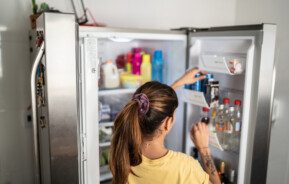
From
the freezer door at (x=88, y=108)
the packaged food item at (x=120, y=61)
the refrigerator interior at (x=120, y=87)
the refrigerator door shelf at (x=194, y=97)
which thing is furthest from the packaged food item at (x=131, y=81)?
the freezer door at (x=88, y=108)

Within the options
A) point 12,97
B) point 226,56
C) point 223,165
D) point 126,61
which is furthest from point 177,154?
point 12,97

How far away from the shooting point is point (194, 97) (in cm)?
158

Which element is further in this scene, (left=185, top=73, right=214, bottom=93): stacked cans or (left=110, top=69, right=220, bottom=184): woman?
(left=185, top=73, right=214, bottom=93): stacked cans

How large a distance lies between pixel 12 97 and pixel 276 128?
175 centimetres

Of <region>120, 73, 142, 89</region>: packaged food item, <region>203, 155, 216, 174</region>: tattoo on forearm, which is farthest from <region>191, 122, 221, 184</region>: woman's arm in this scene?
<region>120, 73, 142, 89</region>: packaged food item

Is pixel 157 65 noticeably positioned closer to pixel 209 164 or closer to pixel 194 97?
pixel 194 97

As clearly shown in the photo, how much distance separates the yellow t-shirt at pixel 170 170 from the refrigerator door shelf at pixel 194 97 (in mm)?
459

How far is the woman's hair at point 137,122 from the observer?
1073 mm

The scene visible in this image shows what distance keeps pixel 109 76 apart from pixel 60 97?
64 centimetres

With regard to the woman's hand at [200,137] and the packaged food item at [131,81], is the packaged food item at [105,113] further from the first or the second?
the woman's hand at [200,137]

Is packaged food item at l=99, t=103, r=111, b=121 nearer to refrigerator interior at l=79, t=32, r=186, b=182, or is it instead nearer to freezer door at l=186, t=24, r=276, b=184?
refrigerator interior at l=79, t=32, r=186, b=182

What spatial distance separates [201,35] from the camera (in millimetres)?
1523

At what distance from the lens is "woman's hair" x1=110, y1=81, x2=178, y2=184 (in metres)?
1.07

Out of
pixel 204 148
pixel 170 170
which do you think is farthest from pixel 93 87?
pixel 204 148
